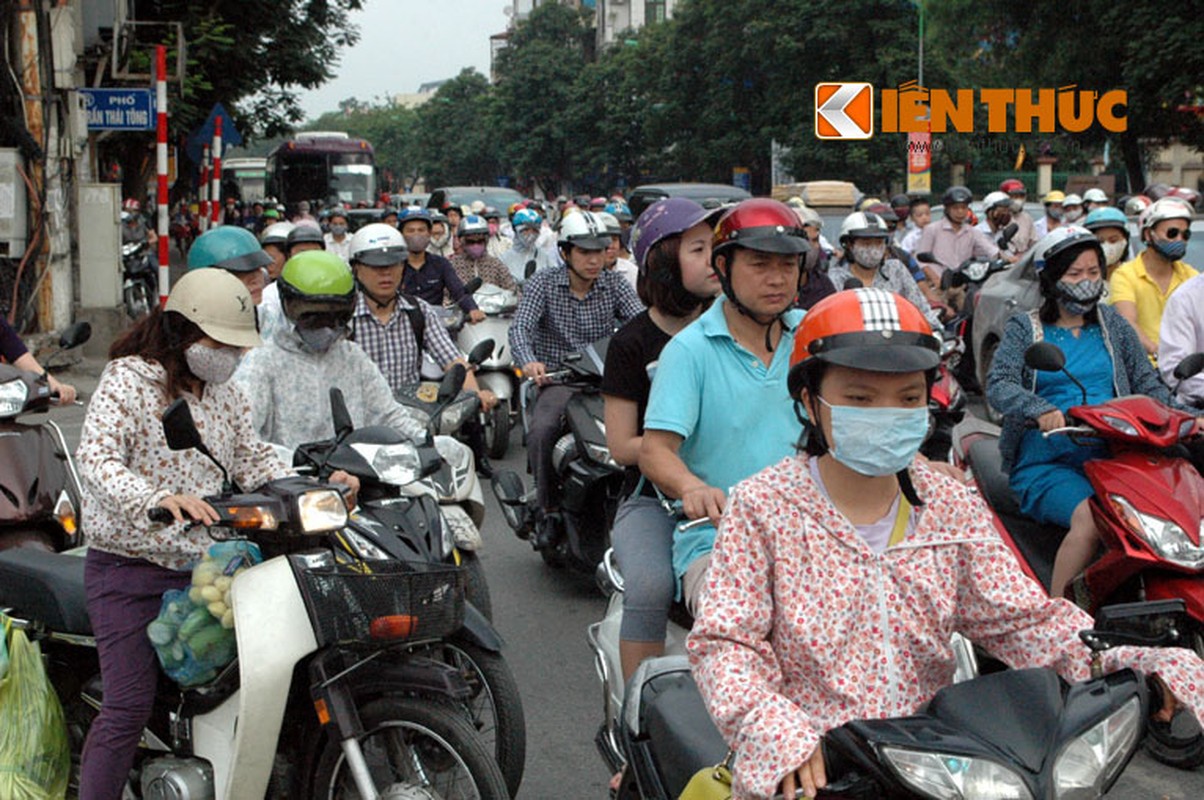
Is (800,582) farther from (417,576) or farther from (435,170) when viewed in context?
(435,170)

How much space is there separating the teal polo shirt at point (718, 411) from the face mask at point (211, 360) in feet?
3.65

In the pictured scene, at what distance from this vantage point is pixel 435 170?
123 metres

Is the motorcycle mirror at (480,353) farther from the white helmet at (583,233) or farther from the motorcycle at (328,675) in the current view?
the motorcycle at (328,675)

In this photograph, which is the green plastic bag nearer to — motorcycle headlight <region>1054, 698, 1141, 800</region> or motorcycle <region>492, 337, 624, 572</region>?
motorcycle <region>492, 337, 624, 572</region>

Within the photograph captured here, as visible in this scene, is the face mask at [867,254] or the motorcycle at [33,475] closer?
the motorcycle at [33,475]

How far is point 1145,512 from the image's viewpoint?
16.6ft

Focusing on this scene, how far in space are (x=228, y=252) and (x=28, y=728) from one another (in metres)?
2.50

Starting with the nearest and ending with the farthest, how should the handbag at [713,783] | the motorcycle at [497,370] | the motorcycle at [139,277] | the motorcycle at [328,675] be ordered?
the handbag at [713,783]
the motorcycle at [328,675]
the motorcycle at [497,370]
the motorcycle at [139,277]

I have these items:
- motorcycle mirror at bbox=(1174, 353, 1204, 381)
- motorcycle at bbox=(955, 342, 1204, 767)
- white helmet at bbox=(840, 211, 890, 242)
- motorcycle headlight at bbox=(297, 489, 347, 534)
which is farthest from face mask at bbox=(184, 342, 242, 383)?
white helmet at bbox=(840, 211, 890, 242)

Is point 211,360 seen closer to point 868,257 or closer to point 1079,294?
point 1079,294

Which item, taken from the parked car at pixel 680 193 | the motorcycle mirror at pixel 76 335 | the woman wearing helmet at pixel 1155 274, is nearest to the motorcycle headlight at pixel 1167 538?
the woman wearing helmet at pixel 1155 274

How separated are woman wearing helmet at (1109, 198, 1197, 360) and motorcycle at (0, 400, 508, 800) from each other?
5.19 meters

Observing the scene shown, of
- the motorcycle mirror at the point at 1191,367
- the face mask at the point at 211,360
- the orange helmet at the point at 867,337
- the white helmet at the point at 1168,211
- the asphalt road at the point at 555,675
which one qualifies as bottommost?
the asphalt road at the point at 555,675

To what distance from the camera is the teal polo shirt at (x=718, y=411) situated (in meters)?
3.94
